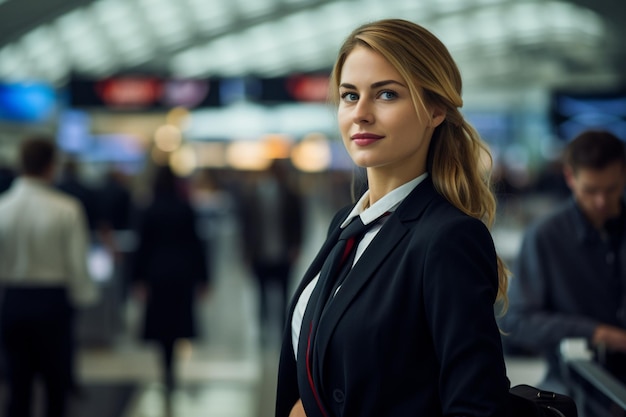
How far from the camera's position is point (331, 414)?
1830 millimetres

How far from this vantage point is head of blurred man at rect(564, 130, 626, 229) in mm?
3340

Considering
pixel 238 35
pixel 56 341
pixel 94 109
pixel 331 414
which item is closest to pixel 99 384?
pixel 56 341

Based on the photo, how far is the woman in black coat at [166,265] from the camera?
273 inches

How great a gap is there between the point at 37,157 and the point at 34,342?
121cm

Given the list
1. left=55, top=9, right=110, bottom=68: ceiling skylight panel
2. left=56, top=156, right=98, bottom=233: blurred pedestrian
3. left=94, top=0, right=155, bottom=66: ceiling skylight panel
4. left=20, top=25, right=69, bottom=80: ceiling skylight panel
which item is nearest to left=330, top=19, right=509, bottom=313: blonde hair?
left=56, top=156, right=98, bottom=233: blurred pedestrian

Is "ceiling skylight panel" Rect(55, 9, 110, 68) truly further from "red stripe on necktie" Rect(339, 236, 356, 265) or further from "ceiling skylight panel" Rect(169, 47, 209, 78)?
"red stripe on necktie" Rect(339, 236, 356, 265)

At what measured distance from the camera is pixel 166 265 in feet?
22.8

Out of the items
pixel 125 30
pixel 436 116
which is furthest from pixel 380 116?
pixel 125 30

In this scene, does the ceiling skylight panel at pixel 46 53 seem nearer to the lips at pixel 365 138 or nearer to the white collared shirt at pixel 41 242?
the white collared shirt at pixel 41 242

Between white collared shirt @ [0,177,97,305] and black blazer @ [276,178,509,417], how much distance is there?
3.90 meters

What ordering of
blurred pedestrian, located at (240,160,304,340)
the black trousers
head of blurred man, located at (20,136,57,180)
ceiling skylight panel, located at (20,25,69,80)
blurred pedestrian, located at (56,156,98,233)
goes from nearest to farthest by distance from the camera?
the black trousers < head of blurred man, located at (20,136,57,180) < blurred pedestrian, located at (240,160,304,340) < blurred pedestrian, located at (56,156,98,233) < ceiling skylight panel, located at (20,25,69,80)

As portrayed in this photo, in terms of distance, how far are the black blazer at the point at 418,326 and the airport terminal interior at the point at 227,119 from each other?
2.15ft

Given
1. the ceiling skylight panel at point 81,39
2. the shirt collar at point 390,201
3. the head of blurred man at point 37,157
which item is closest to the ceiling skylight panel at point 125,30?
the ceiling skylight panel at point 81,39

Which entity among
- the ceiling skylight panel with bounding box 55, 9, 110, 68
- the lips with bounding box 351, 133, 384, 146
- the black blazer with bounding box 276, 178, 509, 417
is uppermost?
the ceiling skylight panel with bounding box 55, 9, 110, 68
